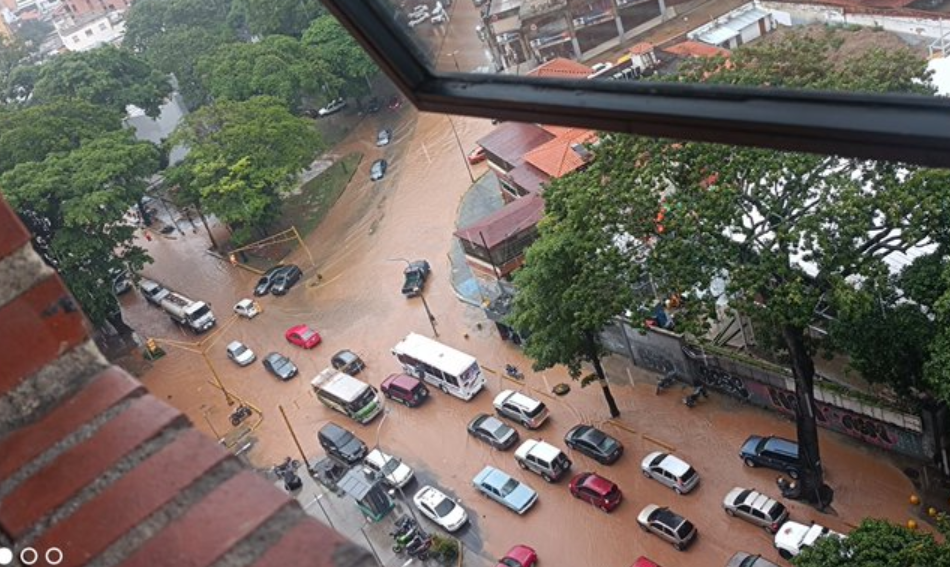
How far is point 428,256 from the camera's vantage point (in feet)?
40.9

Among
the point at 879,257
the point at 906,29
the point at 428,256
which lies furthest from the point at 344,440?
the point at 906,29

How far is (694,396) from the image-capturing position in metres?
8.60

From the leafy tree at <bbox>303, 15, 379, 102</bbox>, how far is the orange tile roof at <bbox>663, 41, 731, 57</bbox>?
14734mm

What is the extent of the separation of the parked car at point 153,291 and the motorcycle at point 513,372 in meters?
6.11

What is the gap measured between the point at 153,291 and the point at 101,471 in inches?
533

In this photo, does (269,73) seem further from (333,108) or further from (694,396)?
(694,396)

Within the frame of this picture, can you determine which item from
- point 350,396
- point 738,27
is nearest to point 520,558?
point 350,396

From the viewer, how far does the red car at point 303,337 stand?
1155 cm

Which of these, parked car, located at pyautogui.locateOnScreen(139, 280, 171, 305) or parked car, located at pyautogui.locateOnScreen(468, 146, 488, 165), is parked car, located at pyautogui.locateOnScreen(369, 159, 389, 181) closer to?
parked car, located at pyautogui.locateOnScreen(468, 146, 488, 165)

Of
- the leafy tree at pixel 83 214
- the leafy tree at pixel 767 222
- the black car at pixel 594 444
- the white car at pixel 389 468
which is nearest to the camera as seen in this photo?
the leafy tree at pixel 767 222

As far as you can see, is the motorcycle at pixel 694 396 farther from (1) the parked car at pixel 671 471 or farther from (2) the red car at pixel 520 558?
(2) the red car at pixel 520 558

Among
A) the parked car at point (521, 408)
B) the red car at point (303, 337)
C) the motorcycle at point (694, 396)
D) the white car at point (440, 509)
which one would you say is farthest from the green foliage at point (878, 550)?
the red car at point (303, 337)

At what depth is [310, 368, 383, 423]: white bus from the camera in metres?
9.98

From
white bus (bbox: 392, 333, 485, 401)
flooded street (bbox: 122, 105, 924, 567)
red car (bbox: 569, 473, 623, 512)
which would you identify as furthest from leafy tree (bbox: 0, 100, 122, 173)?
red car (bbox: 569, 473, 623, 512)
